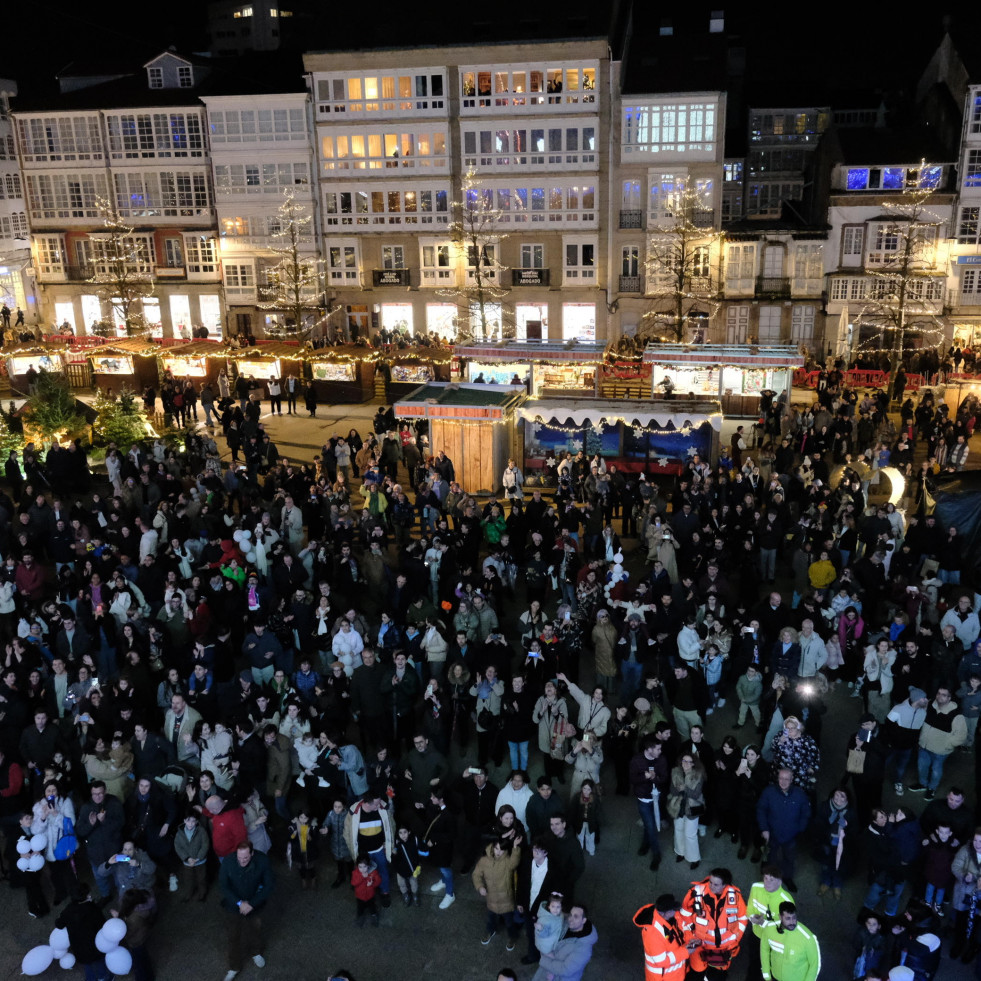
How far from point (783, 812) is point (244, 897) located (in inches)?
199

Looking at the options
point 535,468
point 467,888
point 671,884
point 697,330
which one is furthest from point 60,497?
point 697,330

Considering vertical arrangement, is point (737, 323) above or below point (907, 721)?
above

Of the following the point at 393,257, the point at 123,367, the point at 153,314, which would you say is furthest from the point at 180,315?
the point at 123,367

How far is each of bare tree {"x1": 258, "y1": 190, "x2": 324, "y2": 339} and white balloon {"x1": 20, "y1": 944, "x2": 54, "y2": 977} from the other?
1338 inches

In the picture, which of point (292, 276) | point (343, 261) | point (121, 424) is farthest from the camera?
point (343, 261)

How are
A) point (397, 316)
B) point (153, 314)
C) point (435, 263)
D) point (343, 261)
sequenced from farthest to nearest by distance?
1. point (153, 314)
2. point (397, 316)
3. point (343, 261)
4. point (435, 263)

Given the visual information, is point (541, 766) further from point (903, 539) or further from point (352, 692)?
point (903, 539)

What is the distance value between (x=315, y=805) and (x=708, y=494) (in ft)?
30.0

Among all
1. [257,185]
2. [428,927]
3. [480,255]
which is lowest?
[428,927]

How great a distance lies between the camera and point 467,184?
39438 millimetres

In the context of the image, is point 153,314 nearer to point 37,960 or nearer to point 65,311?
point 65,311

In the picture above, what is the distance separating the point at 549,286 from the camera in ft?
131

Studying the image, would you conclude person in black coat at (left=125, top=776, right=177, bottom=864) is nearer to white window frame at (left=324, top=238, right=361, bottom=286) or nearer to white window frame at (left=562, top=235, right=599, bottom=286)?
white window frame at (left=562, top=235, right=599, bottom=286)

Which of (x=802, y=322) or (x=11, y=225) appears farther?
(x=11, y=225)
